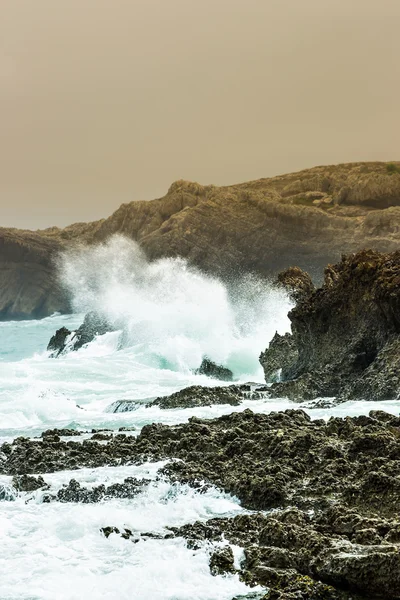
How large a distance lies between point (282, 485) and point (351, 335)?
44.1 ft

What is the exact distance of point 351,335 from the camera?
2214 cm

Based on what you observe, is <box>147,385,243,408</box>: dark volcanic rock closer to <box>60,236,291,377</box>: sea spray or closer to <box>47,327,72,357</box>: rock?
<box>60,236,291,377</box>: sea spray

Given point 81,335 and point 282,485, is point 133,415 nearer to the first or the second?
point 282,485

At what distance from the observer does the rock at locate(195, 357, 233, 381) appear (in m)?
30.0

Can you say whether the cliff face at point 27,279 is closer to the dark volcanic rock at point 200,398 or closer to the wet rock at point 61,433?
the dark volcanic rock at point 200,398

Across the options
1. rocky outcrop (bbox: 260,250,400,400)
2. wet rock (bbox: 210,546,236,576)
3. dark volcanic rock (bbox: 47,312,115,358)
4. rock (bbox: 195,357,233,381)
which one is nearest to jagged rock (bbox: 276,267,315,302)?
rock (bbox: 195,357,233,381)

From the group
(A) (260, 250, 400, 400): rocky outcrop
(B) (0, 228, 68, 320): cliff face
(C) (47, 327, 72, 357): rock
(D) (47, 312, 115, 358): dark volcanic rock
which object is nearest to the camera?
(A) (260, 250, 400, 400): rocky outcrop

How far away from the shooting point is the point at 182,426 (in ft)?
47.3

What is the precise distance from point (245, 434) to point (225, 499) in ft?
10.7

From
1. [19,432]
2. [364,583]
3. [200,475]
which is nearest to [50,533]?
[200,475]

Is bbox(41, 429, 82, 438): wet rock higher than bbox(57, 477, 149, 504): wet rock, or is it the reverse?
bbox(57, 477, 149, 504): wet rock

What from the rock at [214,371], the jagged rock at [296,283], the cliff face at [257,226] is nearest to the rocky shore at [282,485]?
the rock at [214,371]

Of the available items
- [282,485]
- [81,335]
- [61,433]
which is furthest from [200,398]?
[81,335]

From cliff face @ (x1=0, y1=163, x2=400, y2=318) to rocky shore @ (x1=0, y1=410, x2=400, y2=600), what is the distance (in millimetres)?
65583
